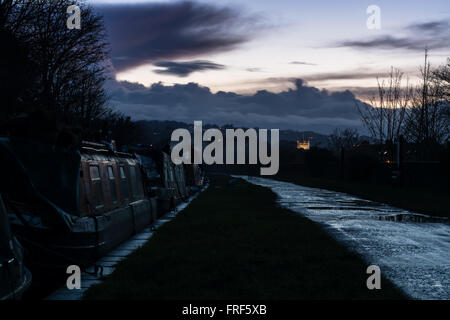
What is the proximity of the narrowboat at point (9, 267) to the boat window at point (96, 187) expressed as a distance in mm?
5557

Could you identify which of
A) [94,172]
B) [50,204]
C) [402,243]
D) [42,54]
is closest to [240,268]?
[50,204]

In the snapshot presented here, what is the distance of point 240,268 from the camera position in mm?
10539

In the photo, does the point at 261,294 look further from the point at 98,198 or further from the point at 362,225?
the point at 362,225

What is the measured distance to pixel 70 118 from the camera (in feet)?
118

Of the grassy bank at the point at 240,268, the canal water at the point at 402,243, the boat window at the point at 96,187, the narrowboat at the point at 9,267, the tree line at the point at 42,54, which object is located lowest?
the canal water at the point at 402,243

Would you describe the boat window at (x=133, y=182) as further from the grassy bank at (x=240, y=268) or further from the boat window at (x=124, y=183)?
the grassy bank at (x=240, y=268)

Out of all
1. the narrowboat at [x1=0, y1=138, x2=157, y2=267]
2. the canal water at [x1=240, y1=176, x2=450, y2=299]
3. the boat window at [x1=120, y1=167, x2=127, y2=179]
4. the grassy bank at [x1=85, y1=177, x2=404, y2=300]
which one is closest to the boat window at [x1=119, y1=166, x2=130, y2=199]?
the boat window at [x1=120, y1=167, x2=127, y2=179]

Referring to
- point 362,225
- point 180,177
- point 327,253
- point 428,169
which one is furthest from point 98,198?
point 428,169

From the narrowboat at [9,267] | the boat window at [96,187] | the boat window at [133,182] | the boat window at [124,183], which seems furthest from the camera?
the boat window at [133,182]

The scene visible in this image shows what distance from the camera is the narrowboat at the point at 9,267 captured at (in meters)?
5.98

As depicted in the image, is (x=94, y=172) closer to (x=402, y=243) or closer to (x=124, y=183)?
(x=124, y=183)

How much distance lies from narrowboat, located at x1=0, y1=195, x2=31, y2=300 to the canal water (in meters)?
5.32

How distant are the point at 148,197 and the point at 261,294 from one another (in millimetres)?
11411

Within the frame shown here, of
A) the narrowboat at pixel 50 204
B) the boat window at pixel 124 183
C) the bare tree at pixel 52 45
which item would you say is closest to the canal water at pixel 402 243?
the narrowboat at pixel 50 204
